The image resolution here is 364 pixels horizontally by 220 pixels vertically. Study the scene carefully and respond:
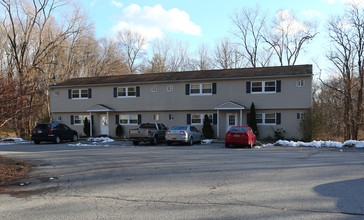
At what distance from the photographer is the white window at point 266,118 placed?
23516 millimetres

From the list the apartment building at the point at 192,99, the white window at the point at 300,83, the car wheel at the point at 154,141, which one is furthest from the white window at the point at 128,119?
the white window at the point at 300,83

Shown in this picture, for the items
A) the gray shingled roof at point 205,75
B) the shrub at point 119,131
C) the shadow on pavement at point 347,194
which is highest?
the gray shingled roof at point 205,75

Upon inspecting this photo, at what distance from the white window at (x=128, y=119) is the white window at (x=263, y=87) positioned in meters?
11.3

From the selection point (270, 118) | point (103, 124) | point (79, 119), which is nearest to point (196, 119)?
point (270, 118)

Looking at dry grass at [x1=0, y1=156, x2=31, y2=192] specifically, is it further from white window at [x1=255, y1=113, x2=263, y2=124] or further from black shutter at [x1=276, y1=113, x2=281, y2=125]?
black shutter at [x1=276, y1=113, x2=281, y2=125]

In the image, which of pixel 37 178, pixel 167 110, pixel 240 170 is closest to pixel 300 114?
pixel 167 110

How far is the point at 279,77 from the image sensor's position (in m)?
22.9

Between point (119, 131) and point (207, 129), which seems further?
point (119, 131)

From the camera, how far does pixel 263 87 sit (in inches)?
932

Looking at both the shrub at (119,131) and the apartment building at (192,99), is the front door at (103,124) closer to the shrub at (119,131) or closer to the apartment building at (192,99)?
the apartment building at (192,99)

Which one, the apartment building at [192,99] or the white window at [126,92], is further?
the white window at [126,92]

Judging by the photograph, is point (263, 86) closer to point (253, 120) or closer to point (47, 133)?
point (253, 120)

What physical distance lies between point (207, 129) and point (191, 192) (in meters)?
17.8

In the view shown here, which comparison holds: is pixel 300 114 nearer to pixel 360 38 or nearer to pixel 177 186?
pixel 360 38
